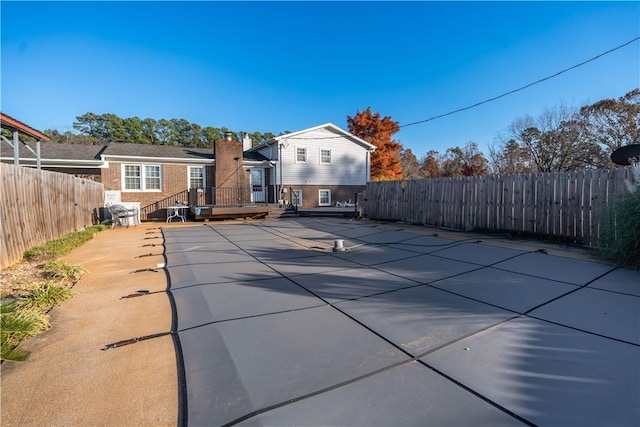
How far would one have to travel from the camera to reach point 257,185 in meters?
17.5

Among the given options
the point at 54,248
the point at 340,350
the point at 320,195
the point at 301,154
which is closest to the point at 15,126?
the point at 54,248

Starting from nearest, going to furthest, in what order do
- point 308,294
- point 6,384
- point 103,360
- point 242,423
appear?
point 242,423 → point 6,384 → point 103,360 → point 308,294

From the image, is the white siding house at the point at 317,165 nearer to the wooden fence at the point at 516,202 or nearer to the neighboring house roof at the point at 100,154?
the neighboring house roof at the point at 100,154

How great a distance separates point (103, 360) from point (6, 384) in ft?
1.79

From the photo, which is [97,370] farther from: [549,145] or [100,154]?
[549,145]

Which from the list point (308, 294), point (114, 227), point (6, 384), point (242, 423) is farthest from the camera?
point (114, 227)

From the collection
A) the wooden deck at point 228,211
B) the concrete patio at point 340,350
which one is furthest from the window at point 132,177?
the concrete patio at point 340,350

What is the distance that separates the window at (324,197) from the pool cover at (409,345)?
1447cm

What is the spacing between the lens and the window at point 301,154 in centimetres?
1834

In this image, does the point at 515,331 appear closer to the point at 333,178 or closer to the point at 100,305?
the point at 100,305

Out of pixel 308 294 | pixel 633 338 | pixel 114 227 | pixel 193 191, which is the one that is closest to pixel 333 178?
pixel 193 191

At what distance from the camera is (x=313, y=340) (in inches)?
99.8

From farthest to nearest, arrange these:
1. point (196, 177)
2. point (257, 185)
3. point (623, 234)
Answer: point (257, 185) < point (196, 177) < point (623, 234)

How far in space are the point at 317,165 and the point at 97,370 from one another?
17451mm
